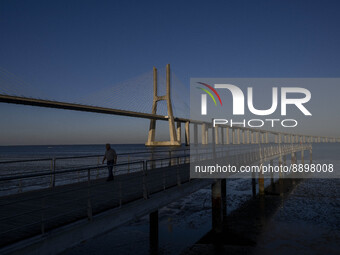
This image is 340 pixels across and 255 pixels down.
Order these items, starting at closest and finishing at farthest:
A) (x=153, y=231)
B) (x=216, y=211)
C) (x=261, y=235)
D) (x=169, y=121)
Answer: (x=153, y=231)
(x=261, y=235)
(x=216, y=211)
(x=169, y=121)

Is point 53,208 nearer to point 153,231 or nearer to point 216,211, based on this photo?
point 153,231

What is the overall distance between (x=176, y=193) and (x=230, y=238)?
13.2ft

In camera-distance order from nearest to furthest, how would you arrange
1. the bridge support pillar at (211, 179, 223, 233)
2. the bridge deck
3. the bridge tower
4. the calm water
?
the bridge deck < the calm water < the bridge support pillar at (211, 179, 223, 233) < the bridge tower

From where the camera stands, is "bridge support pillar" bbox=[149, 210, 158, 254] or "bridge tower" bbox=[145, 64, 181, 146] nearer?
"bridge support pillar" bbox=[149, 210, 158, 254]

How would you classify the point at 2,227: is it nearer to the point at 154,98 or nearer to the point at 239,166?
the point at 239,166

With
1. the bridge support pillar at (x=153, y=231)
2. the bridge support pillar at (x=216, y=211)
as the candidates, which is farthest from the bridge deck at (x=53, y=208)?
the bridge support pillar at (x=216, y=211)

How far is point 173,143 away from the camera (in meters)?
69.4

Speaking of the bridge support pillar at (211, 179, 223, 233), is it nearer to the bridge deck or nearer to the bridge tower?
the bridge deck

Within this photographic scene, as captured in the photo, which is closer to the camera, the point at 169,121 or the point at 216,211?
the point at 216,211

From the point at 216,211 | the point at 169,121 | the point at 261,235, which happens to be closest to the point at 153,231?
the point at 216,211

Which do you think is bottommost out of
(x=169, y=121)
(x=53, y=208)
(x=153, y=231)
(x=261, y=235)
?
(x=261, y=235)

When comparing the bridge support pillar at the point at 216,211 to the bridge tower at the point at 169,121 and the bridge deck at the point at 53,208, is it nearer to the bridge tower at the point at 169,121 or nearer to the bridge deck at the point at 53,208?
the bridge deck at the point at 53,208

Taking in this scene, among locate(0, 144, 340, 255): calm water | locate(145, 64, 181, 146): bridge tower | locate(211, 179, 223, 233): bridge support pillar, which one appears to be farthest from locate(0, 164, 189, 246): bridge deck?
locate(145, 64, 181, 146): bridge tower

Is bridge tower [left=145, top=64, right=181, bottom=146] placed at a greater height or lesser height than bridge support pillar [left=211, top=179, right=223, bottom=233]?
greater
